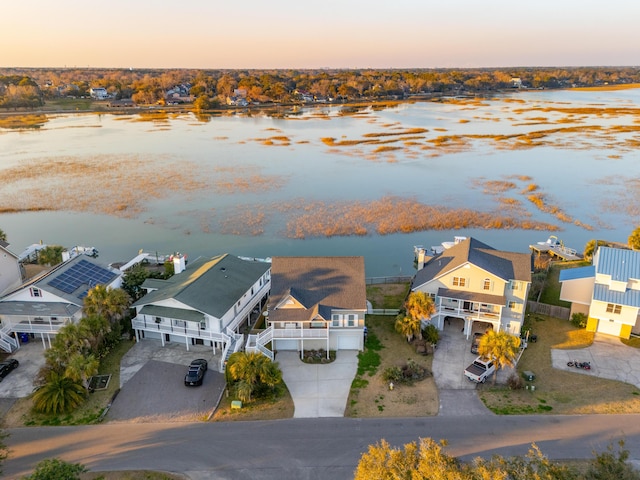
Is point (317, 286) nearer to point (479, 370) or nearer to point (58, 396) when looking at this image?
point (479, 370)

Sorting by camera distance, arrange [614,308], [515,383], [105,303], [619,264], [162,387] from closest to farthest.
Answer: [515,383] < [162,387] < [105,303] < [614,308] < [619,264]

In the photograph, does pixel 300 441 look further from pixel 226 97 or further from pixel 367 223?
pixel 226 97

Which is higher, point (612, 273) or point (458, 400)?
point (612, 273)

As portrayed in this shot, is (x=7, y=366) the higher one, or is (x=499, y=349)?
(x=499, y=349)

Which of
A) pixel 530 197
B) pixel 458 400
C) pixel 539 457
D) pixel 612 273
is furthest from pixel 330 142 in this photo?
pixel 539 457

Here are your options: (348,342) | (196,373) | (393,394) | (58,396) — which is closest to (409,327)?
(348,342)

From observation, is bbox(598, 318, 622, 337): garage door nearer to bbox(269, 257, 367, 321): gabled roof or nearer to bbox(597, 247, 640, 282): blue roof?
bbox(597, 247, 640, 282): blue roof
